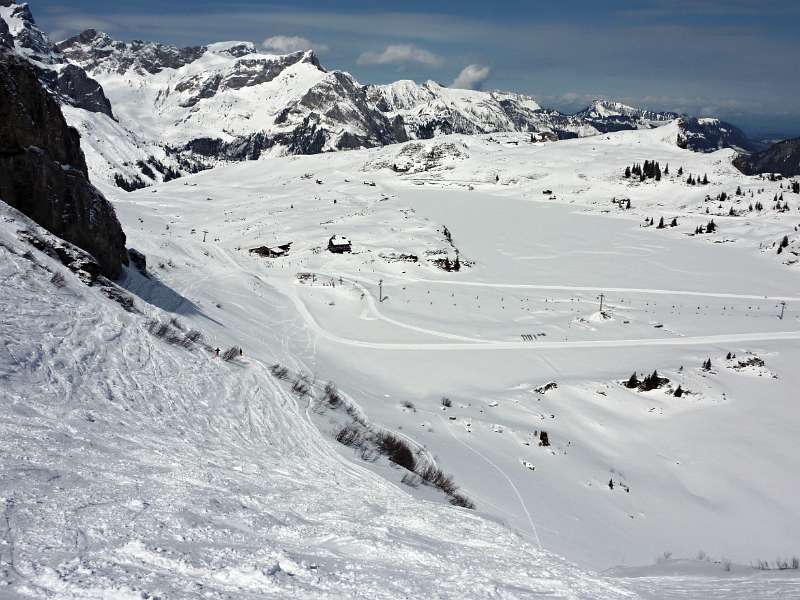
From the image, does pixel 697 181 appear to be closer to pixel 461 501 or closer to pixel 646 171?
pixel 646 171

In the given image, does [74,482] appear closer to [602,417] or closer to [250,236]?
[602,417]

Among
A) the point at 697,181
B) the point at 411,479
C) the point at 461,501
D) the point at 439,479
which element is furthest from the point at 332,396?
the point at 697,181

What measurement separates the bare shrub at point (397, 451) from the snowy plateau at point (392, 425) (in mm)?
146

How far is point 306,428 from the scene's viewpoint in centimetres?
1580

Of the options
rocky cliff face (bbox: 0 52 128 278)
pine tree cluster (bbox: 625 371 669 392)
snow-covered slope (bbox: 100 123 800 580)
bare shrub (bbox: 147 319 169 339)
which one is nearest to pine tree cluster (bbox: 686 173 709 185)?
snow-covered slope (bbox: 100 123 800 580)

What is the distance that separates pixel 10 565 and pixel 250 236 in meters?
68.4

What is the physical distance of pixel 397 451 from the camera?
16906 millimetres

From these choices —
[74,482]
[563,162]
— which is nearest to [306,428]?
[74,482]

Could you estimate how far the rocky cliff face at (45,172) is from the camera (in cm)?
2158

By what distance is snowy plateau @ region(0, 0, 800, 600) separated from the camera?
7.19 metres

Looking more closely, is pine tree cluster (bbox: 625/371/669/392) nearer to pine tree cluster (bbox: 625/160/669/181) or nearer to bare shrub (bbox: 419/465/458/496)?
bare shrub (bbox: 419/465/458/496)

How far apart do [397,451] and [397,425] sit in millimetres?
3829

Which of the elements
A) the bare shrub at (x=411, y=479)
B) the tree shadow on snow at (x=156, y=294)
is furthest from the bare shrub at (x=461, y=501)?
the tree shadow on snow at (x=156, y=294)

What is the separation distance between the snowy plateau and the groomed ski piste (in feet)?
0.26
